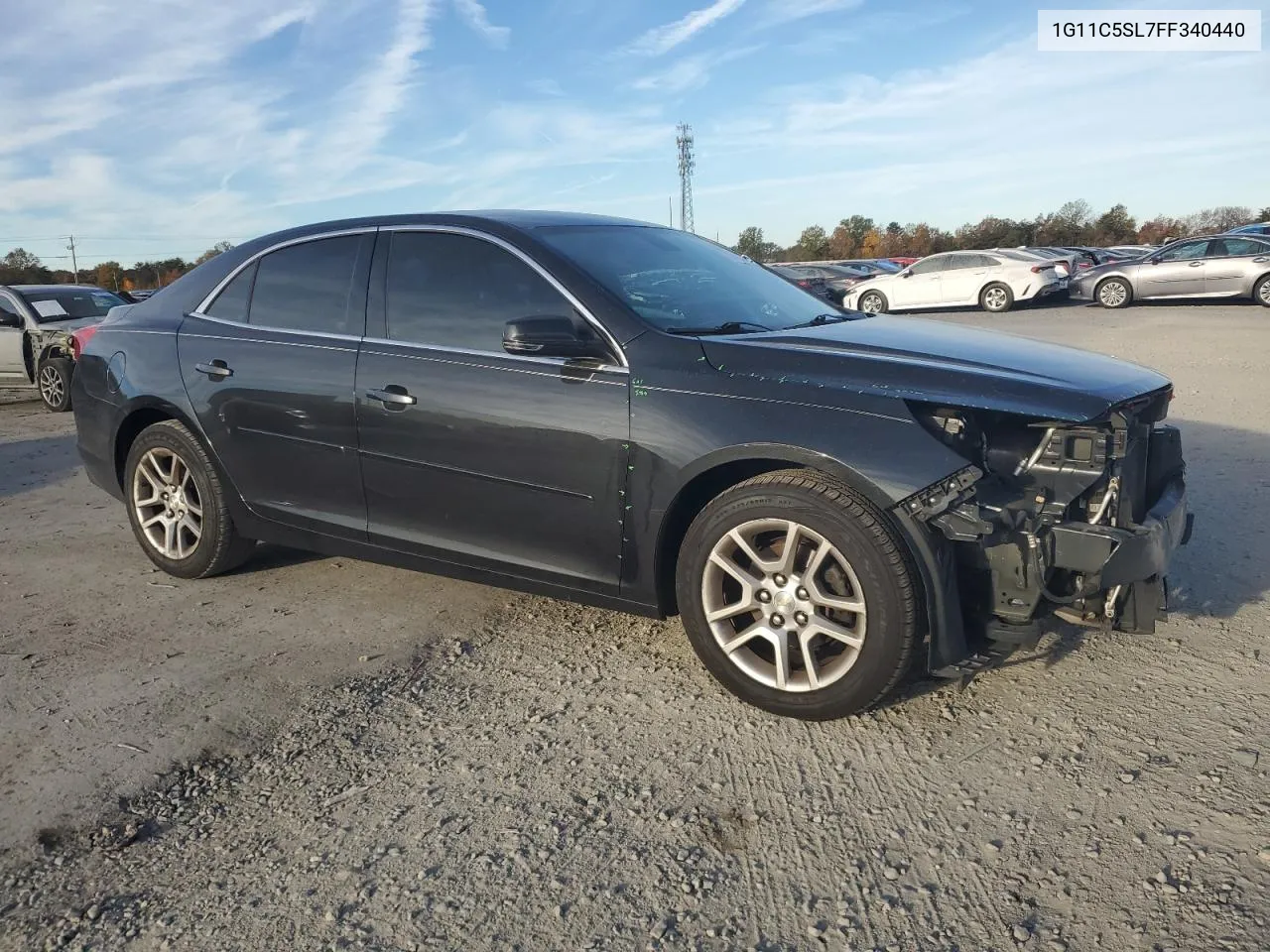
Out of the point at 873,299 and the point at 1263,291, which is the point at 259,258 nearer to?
the point at 1263,291

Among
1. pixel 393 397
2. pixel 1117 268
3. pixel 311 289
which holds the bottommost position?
pixel 393 397

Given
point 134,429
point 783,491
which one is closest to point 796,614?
point 783,491

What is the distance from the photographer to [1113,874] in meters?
2.39

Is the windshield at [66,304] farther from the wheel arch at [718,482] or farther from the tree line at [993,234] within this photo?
the tree line at [993,234]

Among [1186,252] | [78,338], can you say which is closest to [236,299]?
[78,338]

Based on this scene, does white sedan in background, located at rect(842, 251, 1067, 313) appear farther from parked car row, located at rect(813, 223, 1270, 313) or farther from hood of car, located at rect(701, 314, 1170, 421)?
hood of car, located at rect(701, 314, 1170, 421)

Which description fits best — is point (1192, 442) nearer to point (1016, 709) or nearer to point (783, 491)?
point (1016, 709)

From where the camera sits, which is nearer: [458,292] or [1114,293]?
[458,292]

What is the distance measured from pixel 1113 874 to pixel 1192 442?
5.39m

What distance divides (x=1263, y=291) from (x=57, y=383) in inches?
800

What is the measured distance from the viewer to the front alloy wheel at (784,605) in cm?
309

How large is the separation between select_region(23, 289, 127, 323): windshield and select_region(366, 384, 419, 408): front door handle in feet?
33.0

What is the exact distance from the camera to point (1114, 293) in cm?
2064

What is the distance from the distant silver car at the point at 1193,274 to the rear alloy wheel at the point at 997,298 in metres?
1.60
